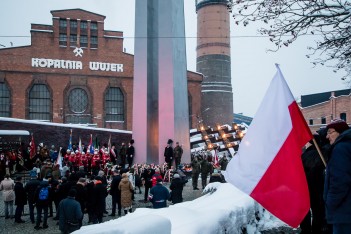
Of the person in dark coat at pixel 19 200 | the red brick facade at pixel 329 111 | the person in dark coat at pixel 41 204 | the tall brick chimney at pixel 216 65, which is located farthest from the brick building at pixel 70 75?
the person in dark coat at pixel 41 204

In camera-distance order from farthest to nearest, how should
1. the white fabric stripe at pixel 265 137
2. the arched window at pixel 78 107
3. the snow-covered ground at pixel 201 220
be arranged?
1. the arched window at pixel 78 107
2. the white fabric stripe at pixel 265 137
3. the snow-covered ground at pixel 201 220

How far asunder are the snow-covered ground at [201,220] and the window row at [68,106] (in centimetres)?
3307

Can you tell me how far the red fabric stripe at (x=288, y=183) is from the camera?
4.48 meters

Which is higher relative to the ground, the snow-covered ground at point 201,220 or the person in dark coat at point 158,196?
the snow-covered ground at point 201,220

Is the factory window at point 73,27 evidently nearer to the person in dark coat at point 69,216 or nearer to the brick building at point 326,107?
the brick building at point 326,107

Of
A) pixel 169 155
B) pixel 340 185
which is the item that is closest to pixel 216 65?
pixel 169 155

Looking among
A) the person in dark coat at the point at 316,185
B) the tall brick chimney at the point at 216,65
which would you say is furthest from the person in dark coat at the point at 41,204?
the tall brick chimney at the point at 216,65

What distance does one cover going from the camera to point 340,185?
12.8ft

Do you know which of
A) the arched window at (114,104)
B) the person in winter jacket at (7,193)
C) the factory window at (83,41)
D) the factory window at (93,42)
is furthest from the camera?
the factory window at (93,42)

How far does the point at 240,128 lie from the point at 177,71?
1082 cm

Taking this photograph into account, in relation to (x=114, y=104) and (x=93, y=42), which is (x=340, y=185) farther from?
(x=93, y=42)

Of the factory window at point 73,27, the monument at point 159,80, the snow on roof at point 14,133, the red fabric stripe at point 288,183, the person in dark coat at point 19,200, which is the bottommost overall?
the person in dark coat at point 19,200

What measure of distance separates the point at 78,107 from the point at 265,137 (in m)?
39.0

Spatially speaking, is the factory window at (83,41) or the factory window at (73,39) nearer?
the factory window at (73,39)
